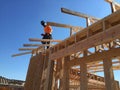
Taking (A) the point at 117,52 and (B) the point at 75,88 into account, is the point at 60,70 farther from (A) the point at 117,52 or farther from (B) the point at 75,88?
(B) the point at 75,88

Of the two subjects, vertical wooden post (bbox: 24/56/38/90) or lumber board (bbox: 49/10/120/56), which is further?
vertical wooden post (bbox: 24/56/38/90)

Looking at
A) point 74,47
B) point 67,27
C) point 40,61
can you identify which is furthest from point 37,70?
point 74,47

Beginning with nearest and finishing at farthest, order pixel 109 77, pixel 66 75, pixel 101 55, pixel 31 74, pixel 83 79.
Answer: pixel 109 77 → pixel 101 55 → pixel 83 79 → pixel 66 75 → pixel 31 74

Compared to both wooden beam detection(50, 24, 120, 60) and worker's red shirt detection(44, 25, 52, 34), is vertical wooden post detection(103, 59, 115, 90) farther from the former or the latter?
worker's red shirt detection(44, 25, 52, 34)

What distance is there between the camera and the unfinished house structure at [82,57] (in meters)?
5.75

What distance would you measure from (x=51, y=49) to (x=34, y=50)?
296cm

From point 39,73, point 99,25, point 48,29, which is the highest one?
point 48,29

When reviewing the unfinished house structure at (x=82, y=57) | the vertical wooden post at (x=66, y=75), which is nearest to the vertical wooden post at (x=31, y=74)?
the unfinished house structure at (x=82, y=57)

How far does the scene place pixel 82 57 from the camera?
23.8ft

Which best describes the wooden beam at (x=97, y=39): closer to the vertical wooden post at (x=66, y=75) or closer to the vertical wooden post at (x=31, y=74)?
the vertical wooden post at (x=66, y=75)

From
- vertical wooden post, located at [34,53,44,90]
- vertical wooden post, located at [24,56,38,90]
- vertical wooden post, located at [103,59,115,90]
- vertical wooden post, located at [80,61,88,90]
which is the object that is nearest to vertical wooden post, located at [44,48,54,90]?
vertical wooden post, located at [34,53,44,90]

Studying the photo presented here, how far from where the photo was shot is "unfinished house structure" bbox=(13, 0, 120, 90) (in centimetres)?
575

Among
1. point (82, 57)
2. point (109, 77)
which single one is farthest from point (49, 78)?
point (109, 77)

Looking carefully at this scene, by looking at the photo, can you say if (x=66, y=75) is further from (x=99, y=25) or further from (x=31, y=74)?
(x=31, y=74)
